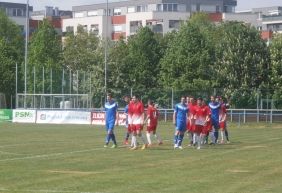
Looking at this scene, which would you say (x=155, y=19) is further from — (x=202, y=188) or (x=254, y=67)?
(x=202, y=188)

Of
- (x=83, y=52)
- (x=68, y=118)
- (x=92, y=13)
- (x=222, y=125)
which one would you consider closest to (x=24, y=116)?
(x=68, y=118)

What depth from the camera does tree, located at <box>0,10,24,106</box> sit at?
8612 centimetres

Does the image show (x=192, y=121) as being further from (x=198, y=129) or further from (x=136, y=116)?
(x=136, y=116)

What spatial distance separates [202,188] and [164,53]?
70815 millimetres

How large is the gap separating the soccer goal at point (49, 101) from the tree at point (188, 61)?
1140cm

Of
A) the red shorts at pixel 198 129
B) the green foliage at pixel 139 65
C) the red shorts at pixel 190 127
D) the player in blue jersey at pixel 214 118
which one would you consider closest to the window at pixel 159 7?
the green foliage at pixel 139 65

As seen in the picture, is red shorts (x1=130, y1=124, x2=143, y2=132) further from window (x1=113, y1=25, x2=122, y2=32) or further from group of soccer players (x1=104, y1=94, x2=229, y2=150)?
window (x1=113, y1=25, x2=122, y2=32)

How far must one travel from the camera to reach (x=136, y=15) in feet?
433

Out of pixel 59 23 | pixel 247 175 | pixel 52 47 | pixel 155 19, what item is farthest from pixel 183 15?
pixel 247 175

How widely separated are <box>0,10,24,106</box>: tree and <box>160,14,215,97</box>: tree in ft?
53.8

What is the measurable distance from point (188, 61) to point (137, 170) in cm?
5995

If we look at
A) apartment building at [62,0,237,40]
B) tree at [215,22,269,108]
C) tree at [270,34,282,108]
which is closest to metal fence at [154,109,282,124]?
tree at [270,34,282,108]

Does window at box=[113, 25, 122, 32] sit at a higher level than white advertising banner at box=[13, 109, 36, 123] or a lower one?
higher

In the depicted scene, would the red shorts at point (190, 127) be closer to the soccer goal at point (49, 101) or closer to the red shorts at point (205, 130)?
the red shorts at point (205, 130)
